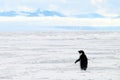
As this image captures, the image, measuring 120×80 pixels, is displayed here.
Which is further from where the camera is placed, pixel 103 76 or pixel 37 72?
pixel 37 72

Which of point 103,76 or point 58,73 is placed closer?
point 103,76

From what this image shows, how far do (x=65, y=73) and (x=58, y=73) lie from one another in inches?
8.5

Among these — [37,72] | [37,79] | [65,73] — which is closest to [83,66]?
[65,73]

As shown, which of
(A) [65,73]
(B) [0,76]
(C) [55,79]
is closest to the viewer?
(C) [55,79]

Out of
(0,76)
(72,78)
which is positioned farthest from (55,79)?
(0,76)

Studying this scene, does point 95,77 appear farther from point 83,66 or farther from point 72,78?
point 83,66

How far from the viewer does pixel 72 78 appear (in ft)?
29.8

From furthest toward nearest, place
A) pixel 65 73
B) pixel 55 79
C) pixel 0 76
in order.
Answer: pixel 65 73
pixel 0 76
pixel 55 79

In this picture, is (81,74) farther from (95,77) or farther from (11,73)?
(11,73)

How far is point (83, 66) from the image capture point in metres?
10.8

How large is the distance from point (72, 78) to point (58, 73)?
1176 millimetres

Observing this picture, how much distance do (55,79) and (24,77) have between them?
995 mm

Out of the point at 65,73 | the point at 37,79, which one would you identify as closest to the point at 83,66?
the point at 65,73

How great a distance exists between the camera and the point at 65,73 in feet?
33.5
